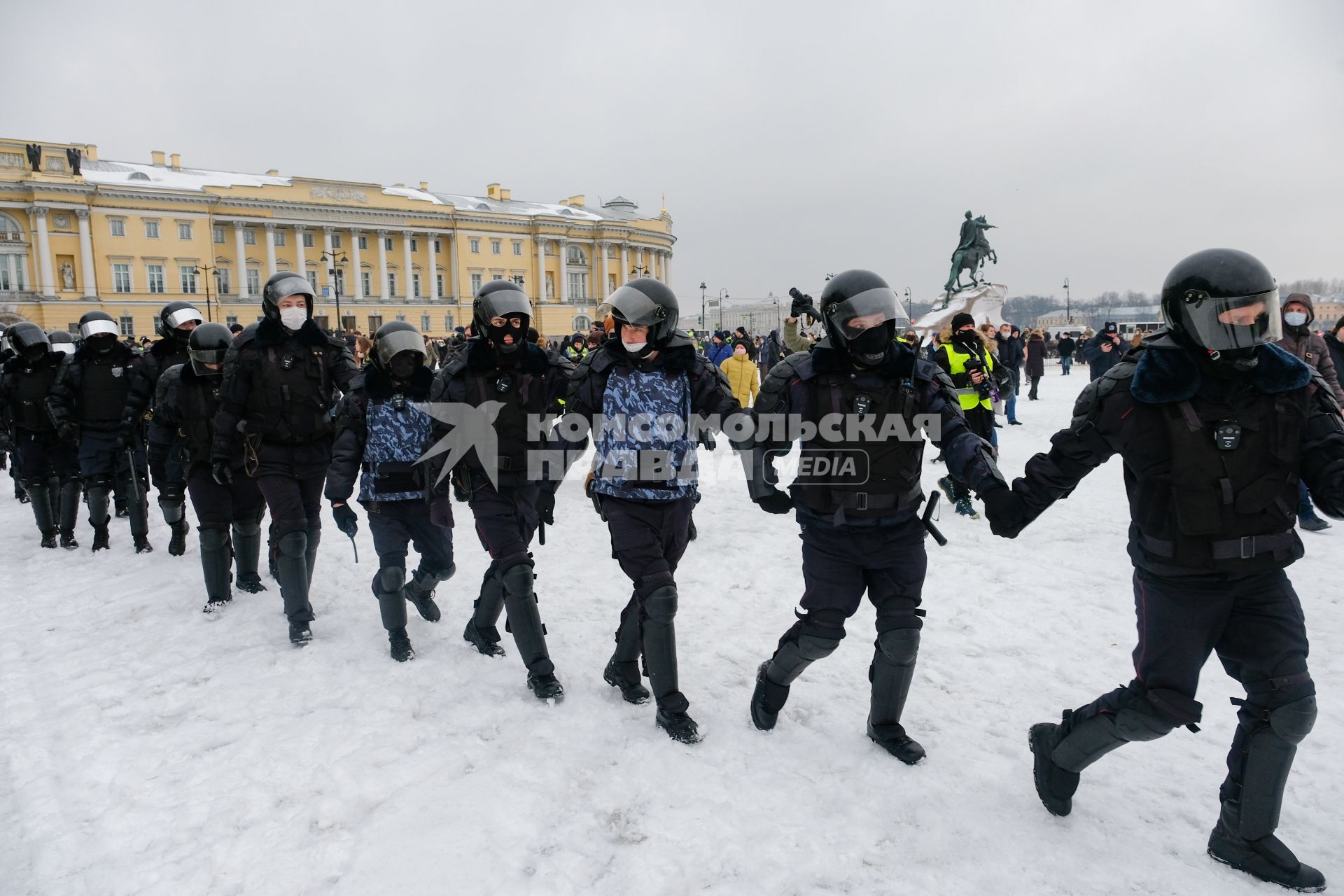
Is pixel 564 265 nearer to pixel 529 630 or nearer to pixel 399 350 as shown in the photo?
pixel 399 350

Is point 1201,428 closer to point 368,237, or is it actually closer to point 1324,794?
point 1324,794

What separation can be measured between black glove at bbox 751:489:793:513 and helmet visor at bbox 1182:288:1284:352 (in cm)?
162

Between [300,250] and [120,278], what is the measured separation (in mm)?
12717

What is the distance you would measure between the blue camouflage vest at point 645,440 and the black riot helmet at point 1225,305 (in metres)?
1.99

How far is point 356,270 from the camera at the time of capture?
68312 millimetres

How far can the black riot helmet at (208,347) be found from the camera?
18.2 feet

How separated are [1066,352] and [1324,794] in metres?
28.2

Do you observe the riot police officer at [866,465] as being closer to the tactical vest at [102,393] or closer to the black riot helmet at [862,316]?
the black riot helmet at [862,316]

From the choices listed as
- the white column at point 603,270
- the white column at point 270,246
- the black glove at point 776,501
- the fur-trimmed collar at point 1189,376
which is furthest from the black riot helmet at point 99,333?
the white column at point 603,270

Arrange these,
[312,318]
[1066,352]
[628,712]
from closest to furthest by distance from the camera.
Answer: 1. [628,712]
2. [312,318]
3. [1066,352]

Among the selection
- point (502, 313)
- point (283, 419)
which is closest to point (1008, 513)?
point (502, 313)

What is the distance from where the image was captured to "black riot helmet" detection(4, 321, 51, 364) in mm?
7465

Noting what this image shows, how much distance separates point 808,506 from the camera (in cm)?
340

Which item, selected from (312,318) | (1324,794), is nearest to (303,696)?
(312,318)
